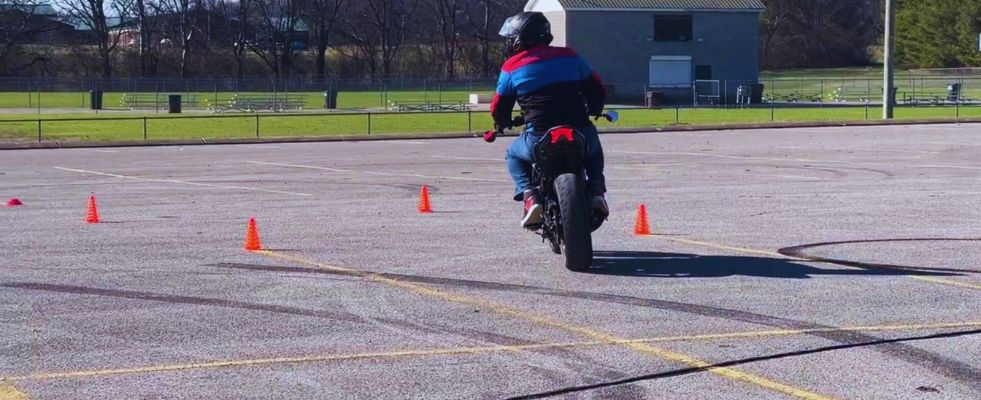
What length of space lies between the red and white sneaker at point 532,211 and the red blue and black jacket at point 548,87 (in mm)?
552

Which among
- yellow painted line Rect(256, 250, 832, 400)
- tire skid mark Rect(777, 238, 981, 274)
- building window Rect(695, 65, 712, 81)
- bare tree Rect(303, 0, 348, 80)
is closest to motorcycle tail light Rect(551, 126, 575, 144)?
yellow painted line Rect(256, 250, 832, 400)

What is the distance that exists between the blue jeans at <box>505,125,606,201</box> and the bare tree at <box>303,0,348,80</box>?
320 feet

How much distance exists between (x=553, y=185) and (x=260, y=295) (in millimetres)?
2620

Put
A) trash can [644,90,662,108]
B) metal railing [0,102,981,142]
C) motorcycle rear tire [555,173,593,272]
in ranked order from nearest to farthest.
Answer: motorcycle rear tire [555,173,593,272] < metal railing [0,102,981,142] < trash can [644,90,662,108]

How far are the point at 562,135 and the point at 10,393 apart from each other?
512 cm

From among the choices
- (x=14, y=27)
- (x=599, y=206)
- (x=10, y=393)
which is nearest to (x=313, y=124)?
(x=599, y=206)

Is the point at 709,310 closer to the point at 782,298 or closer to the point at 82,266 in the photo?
the point at 782,298

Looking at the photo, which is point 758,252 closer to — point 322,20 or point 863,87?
point 863,87

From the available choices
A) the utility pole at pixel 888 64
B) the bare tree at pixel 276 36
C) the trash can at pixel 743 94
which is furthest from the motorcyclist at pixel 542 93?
the bare tree at pixel 276 36

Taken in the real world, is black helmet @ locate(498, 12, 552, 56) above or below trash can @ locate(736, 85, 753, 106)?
below

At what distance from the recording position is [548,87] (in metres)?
11.0

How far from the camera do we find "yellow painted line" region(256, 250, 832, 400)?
6779mm

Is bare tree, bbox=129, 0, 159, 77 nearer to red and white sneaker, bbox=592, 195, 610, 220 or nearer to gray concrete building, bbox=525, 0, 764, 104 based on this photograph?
gray concrete building, bbox=525, 0, 764, 104

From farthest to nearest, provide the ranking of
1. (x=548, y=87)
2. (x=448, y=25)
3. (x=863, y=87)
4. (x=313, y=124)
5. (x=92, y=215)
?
(x=448, y=25) → (x=863, y=87) → (x=313, y=124) → (x=92, y=215) → (x=548, y=87)
